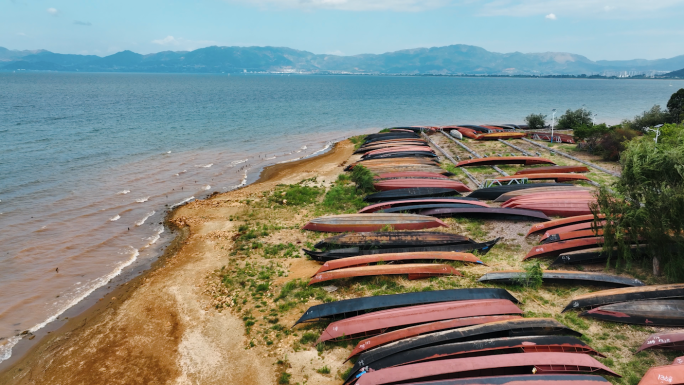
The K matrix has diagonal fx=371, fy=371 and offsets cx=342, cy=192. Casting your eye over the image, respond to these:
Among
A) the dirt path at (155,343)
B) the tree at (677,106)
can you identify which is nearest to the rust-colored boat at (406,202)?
the dirt path at (155,343)

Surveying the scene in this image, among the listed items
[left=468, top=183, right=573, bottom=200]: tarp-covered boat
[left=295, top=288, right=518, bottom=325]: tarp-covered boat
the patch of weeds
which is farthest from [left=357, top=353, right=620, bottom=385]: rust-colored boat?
[left=468, top=183, right=573, bottom=200]: tarp-covered boat

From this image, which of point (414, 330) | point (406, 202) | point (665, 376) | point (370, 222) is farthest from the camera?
point (406, 202)

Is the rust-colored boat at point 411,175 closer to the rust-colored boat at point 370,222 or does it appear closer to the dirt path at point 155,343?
the rust-colored boat at point 370,222

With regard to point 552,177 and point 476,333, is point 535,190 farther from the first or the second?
point 476,333

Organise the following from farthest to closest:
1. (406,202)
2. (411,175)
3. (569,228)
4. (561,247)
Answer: (411,175)
(406,202)
(569,228)
(561,247)

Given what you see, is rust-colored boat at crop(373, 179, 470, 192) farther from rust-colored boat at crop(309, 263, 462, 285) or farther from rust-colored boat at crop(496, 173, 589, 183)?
rust-colored boat at crop(309, 263, 462, 285)

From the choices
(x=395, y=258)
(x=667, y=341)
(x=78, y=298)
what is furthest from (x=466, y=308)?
(x=78, y=298)
